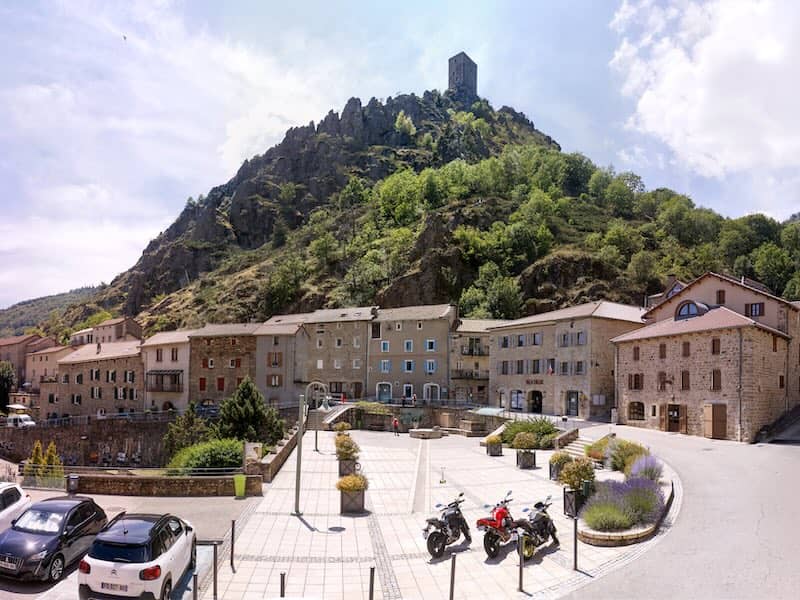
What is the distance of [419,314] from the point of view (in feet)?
199

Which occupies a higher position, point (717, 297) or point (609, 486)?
point (717, 297)

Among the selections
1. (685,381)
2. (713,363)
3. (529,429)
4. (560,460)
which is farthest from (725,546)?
(685,381)

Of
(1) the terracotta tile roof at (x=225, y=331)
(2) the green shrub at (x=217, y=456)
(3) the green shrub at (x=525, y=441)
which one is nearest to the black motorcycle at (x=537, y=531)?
(2) the green shrub at (x=217, y=456)

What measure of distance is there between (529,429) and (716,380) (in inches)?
424

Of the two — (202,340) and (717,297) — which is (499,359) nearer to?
(717,297)

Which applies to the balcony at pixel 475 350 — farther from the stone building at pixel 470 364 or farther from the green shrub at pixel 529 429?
the green shrub at pixel 529 429

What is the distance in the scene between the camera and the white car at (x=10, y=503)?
46.4 ft

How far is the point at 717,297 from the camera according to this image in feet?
126

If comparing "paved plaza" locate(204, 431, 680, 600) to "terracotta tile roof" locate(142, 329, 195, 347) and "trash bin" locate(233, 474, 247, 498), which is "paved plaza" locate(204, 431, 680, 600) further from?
"terracotta tile roof" locate(142, 329, 195, 347)

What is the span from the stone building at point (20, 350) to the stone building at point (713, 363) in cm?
9823

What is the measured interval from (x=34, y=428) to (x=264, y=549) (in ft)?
177

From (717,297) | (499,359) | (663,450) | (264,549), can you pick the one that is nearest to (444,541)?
(264,549)

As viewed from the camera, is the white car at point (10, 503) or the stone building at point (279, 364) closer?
the white car at point (10, 503)

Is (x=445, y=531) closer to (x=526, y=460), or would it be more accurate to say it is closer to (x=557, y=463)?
(x=557, y=463)
